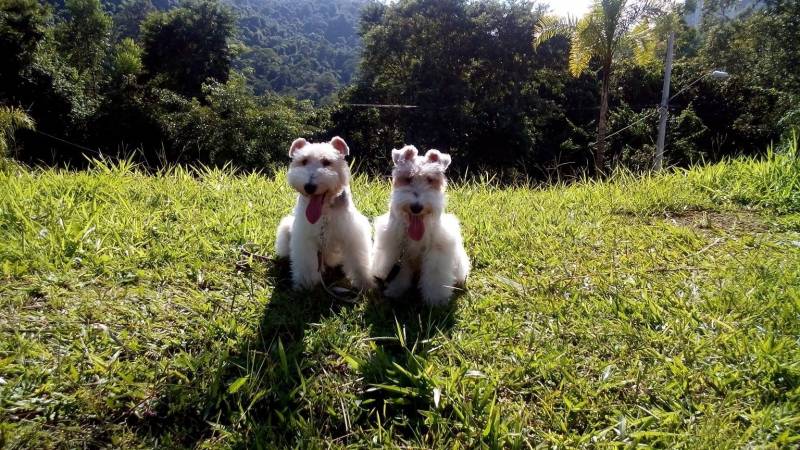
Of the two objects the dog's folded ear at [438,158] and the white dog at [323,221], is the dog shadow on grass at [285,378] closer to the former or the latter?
the white dog at [323,221]

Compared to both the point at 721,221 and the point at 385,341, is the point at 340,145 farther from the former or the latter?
the point at 721,221

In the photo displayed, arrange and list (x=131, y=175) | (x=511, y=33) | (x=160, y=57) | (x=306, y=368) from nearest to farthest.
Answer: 1. (x=306, y=368)
2. (x=131, y=175)
3. (x=511, y=33)
4. (x=160, y=57)

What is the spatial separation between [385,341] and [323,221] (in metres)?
0.96

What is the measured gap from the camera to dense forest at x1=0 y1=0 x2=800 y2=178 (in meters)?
20.8

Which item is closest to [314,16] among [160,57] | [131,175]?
[160,57]

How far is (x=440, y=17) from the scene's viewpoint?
23344 mm

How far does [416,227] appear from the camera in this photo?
10.5 feet

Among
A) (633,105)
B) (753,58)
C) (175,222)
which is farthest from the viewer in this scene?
(633,105)

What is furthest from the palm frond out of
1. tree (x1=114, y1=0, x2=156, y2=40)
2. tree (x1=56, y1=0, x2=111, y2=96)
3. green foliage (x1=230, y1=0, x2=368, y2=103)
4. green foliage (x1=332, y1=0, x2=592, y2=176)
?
tree (x1=114, y1=0, x2=156, y2=40)

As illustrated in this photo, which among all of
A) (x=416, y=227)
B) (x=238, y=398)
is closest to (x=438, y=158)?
(x=416, y=227)

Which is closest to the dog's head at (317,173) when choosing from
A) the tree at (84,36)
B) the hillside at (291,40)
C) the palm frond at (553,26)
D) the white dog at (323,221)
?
the white dog at (323,221)

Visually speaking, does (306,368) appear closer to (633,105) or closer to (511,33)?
(511,33)

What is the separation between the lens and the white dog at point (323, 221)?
3207mm

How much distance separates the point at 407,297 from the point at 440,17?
73.6 ft
